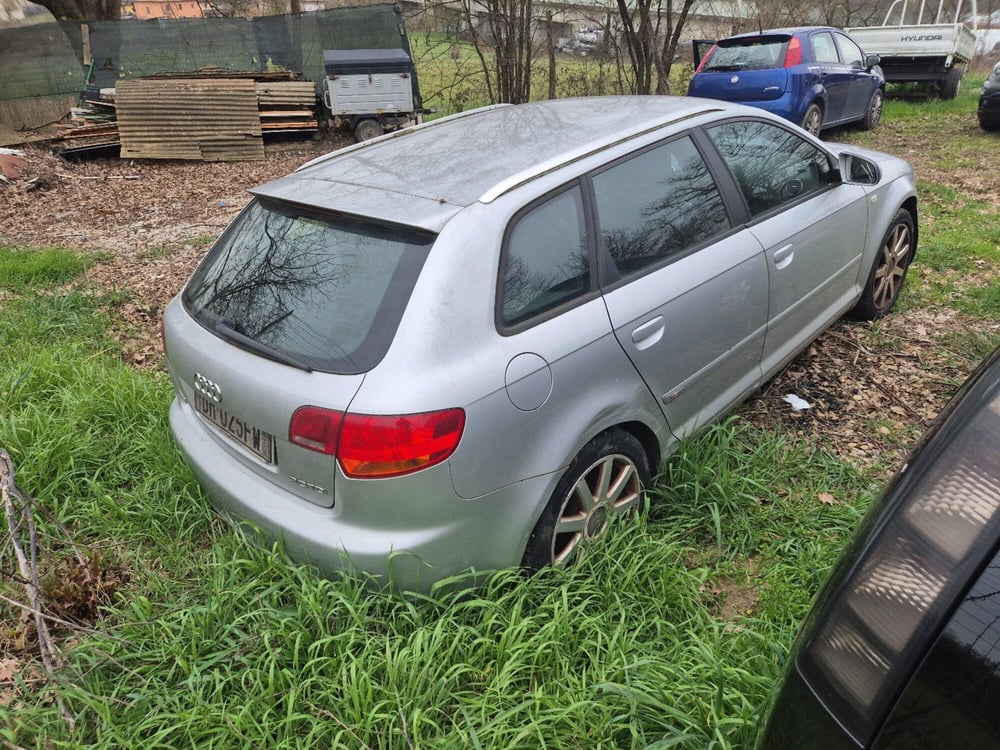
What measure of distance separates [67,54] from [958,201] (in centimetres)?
1323

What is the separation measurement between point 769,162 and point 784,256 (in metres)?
0.52

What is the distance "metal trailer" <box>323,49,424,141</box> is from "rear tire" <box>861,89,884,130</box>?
7.19 meters

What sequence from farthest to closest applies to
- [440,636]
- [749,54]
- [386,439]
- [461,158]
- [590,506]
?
[749,54] < [461,158] < [590,506] < [440,636] < [386,439]

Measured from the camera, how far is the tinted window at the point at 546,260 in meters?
2.33

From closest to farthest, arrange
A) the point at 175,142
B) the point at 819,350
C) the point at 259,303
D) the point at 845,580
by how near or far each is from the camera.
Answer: the point at 845,580
the point at 259,303
the point at 819,350
the point at 175,142

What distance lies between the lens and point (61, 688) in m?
2.09

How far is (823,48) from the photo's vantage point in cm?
988

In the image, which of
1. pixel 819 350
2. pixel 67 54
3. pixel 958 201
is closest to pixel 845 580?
pixel 819 350

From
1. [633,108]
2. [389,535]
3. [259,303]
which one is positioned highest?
[633,108]

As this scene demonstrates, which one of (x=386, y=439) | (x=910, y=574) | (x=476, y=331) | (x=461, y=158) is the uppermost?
(x=461, y=158)

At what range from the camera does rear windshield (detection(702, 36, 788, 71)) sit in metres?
9.29

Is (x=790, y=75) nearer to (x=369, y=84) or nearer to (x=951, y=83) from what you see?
(x=369, y=84)

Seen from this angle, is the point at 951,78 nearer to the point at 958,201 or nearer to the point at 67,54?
the point at 958,201

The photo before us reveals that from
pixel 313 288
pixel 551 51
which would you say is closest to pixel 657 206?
pixel 313 288
